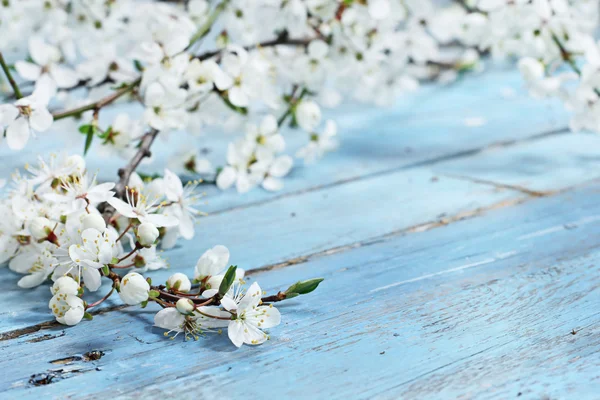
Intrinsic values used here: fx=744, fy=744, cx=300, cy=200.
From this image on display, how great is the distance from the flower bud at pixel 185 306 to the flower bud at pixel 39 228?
0.54ft

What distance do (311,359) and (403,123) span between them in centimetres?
88

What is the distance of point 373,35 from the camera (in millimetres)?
1096

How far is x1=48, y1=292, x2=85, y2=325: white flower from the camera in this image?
1.99ft

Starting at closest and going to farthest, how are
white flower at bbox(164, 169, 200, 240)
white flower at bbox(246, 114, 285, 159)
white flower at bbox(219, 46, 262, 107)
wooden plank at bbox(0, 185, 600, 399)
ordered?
1. wooden plank at bbox(0, 185, 600, 399)
2. white flower at bbox(164, 169, 200, 240)
3. white flower at bbox(219, 46, 262, 107)
4. white flower at bbox(246, 114, 285, 159)

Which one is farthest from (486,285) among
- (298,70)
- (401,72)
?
(401,72)

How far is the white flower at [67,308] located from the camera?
608mm

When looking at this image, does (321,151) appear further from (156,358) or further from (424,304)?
(156,358)

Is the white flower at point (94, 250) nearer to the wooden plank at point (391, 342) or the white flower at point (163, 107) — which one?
the wooden plank at point (391, 342)

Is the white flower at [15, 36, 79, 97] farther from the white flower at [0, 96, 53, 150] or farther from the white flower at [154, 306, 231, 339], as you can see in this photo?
the white flower at [154, 306, 231, 339]

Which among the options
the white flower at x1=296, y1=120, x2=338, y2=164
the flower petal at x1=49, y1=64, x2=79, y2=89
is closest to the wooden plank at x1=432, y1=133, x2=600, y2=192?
the white flower at x1=296, y1=120, x2=338, y2=164

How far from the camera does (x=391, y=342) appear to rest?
581mm

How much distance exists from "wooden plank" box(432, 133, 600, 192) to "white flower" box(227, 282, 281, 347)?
1.70 ft

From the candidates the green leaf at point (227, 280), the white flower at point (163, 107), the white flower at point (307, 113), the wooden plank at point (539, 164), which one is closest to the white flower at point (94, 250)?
the green leaf at point (227, 280)

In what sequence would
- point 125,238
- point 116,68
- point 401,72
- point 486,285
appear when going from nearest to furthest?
point 486,285, point 125,238, point 116,68, point 401,72
